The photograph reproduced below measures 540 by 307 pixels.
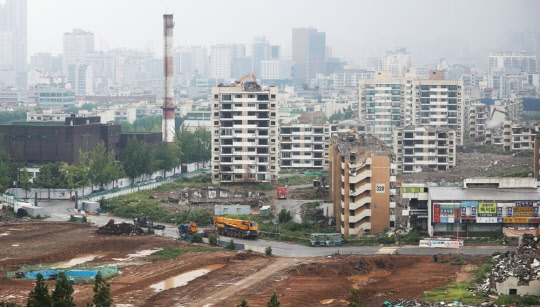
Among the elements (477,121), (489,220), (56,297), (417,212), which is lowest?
(56,297)

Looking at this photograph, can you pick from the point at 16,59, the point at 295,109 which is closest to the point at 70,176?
the point at 295,109

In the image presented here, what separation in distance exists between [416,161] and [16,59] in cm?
15390

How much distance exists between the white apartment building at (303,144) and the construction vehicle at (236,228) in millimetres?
24249

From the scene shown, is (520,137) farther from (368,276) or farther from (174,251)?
(368,276)

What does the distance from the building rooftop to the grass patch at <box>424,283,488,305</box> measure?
24.8ft

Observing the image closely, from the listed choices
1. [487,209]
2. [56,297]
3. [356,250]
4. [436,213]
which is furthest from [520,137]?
[56,297]

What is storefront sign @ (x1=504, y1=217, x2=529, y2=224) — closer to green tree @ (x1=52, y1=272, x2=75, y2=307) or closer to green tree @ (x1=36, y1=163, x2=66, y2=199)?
green tree @ (x1=52, y1=272, x2=75, y2=307)

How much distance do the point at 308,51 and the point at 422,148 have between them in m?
135

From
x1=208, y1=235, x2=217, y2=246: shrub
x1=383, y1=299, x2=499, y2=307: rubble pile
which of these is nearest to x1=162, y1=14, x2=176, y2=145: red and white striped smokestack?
x1=208, y1=235, x2=217, y2=246: shrub

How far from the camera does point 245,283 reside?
89.1 feet

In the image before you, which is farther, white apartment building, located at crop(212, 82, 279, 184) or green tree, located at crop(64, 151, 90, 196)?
white apartment building, located at crop(212, 82, 279, 184)

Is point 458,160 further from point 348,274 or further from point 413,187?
point 348,274

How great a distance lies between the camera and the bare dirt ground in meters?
25.3

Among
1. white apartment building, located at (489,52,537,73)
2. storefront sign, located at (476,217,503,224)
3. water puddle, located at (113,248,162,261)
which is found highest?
white apartment building, located at (489,52,537,73)
